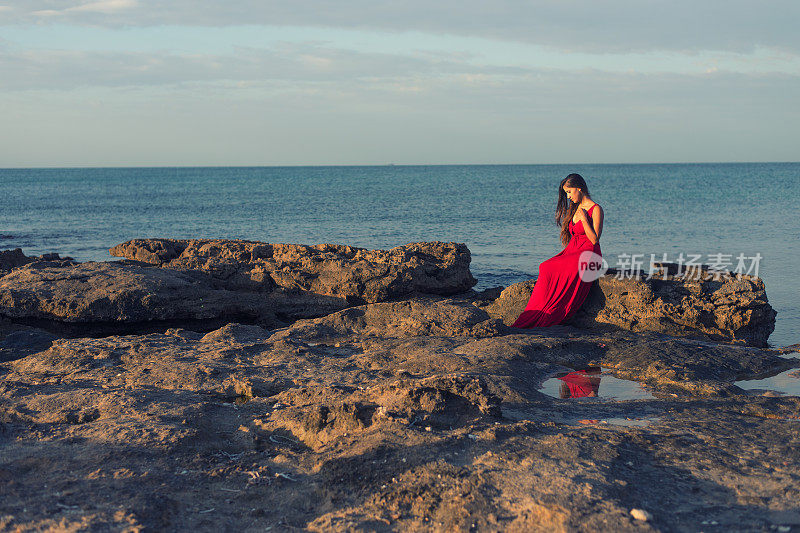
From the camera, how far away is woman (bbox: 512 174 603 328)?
7.54 metres

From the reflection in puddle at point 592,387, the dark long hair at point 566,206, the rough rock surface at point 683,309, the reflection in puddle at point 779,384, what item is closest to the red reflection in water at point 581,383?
the reflection in puddle at point 592,387

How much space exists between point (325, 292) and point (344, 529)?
5473mm

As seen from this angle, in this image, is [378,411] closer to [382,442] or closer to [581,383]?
[382,442]

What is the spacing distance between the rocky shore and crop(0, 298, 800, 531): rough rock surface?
16 mm

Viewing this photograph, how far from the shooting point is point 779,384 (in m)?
5.59

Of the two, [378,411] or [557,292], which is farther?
[557,292]

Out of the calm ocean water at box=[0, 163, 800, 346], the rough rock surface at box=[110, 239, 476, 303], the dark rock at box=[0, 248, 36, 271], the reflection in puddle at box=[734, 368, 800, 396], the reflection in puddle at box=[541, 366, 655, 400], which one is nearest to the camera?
the reflection in puddle at box=[541, 366, 655, 400]

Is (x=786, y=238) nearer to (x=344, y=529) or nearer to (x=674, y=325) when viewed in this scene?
(x=674, y=325)

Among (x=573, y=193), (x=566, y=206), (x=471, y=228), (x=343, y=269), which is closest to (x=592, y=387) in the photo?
(x=573, y=193)

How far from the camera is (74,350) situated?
20.0 feet

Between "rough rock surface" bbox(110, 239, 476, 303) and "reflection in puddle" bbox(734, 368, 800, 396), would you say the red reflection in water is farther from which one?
"rough rock surface" bbox(110, 239, 476, 303)

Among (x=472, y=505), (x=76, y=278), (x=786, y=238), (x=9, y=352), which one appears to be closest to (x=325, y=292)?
(x=76, y=278)

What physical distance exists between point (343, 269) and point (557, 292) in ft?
8.97

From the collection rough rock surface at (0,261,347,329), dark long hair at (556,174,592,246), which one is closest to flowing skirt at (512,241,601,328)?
dark long hair at (556,174,592,246)
